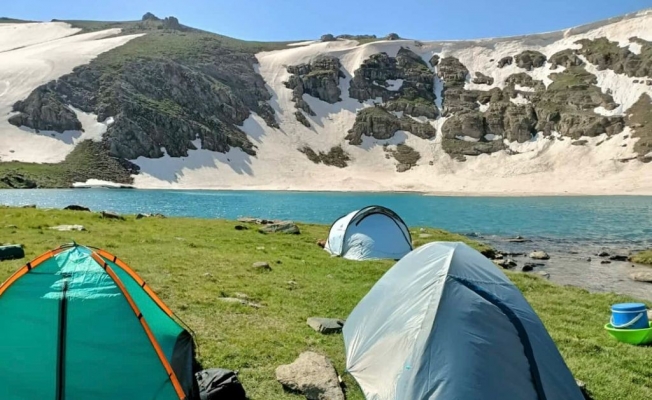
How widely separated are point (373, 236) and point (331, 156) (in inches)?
5458

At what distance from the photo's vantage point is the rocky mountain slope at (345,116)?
13212 cm

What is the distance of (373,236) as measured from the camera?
2333cm

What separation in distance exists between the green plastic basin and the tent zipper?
12.1 metres

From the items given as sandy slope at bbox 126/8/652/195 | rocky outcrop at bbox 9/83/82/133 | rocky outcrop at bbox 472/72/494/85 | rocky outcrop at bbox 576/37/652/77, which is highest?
rocky outcrop at bbox 576/37/652/77

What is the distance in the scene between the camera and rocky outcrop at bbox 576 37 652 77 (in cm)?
14888

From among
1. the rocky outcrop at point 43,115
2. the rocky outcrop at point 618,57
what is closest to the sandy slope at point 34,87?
the rocky outcrop at point 43,115

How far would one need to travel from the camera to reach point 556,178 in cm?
13488

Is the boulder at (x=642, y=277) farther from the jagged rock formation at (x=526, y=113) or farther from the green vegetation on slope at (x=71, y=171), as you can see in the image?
the jagged rock formation at (x=526, y=113)

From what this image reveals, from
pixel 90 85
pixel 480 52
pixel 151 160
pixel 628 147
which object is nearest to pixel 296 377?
pixel 151 160

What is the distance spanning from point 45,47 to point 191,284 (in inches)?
8369

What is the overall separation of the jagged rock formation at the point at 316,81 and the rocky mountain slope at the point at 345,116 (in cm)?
56

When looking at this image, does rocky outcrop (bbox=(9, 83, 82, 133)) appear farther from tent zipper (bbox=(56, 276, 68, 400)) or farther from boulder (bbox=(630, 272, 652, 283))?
tent zipper (bbox=(56, 276, 68, 400))

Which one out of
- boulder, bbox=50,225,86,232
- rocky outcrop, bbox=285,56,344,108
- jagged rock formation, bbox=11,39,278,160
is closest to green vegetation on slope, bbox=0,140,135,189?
jagged rock formation, bbox=11,39,278,160

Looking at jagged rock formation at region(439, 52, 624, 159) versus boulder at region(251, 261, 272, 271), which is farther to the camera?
jagged rock formation at region(439, 52, 624, 159)
